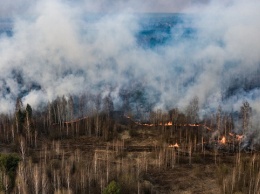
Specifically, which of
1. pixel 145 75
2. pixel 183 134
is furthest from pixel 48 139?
pixel 145 75

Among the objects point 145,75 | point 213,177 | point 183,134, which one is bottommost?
point 213,177

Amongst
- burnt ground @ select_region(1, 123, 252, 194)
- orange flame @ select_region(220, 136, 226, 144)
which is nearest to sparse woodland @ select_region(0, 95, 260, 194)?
orange flame @ select_region(220, 136, 226, 144)

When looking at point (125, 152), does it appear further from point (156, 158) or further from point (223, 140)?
point (223, 140)

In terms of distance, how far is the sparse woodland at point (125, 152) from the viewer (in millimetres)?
54125

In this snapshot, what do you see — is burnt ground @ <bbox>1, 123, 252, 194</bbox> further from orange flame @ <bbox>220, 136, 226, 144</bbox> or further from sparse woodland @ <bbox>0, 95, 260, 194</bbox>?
orange flame @ <bbox>220, 136, 226, 144</bbox>

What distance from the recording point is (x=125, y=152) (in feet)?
255

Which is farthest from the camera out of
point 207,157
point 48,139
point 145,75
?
point 145,75

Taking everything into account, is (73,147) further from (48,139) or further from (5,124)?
(5,124)

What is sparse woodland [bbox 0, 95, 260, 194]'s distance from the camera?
54125 mm

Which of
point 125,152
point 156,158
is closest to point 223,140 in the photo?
point 156,158

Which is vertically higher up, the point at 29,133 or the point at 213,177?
the point at 29,133

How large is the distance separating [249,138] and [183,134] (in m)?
14.7

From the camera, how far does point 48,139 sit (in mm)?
87875

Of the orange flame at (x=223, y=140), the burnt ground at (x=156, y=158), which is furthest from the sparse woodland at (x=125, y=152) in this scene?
the burnt ground at (x=156, y=158)
